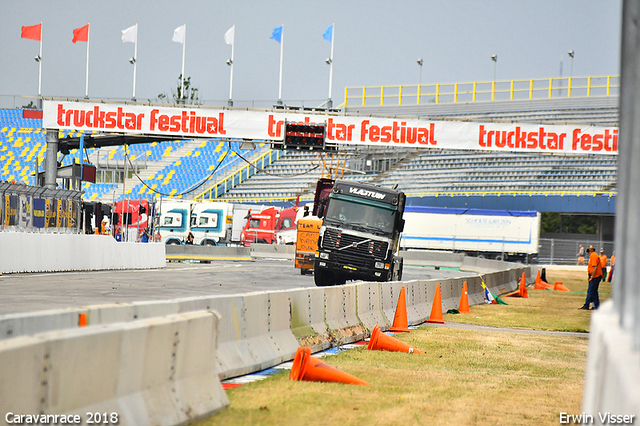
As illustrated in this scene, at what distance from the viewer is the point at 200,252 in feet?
141

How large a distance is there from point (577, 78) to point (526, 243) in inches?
562

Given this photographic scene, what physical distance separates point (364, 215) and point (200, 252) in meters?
19.7

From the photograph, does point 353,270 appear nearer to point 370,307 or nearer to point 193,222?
point 370,307

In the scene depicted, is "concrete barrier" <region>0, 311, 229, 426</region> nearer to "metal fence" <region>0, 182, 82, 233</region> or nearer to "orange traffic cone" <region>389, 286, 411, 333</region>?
"orange traffic cone" <region>389, 286, 411, 333</region>

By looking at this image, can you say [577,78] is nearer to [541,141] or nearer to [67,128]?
[541,141]

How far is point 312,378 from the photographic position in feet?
29.3

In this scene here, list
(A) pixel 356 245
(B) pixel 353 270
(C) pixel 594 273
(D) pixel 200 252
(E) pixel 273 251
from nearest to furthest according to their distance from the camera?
(C) pixel 594 273 < (A) pixel 356 245 < (B) pixel 353 270 < (D) pixel 200 252 < (E) pixel 273 251

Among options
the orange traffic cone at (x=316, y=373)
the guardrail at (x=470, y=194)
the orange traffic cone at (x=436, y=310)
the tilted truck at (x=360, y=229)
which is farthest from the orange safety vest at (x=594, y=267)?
the guardrail at (x=470, y=194)

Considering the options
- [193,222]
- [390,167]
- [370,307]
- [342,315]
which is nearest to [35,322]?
[342,315]

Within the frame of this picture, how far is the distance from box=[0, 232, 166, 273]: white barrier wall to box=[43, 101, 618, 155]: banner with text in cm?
786

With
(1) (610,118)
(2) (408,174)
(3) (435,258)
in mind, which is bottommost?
(3) (435,258)

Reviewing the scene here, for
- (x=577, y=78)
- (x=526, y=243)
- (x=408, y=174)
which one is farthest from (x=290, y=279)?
(x=577, y=78)

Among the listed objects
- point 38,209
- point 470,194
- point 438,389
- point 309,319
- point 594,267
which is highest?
point 470,194

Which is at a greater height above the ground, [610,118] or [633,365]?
[610,118]
